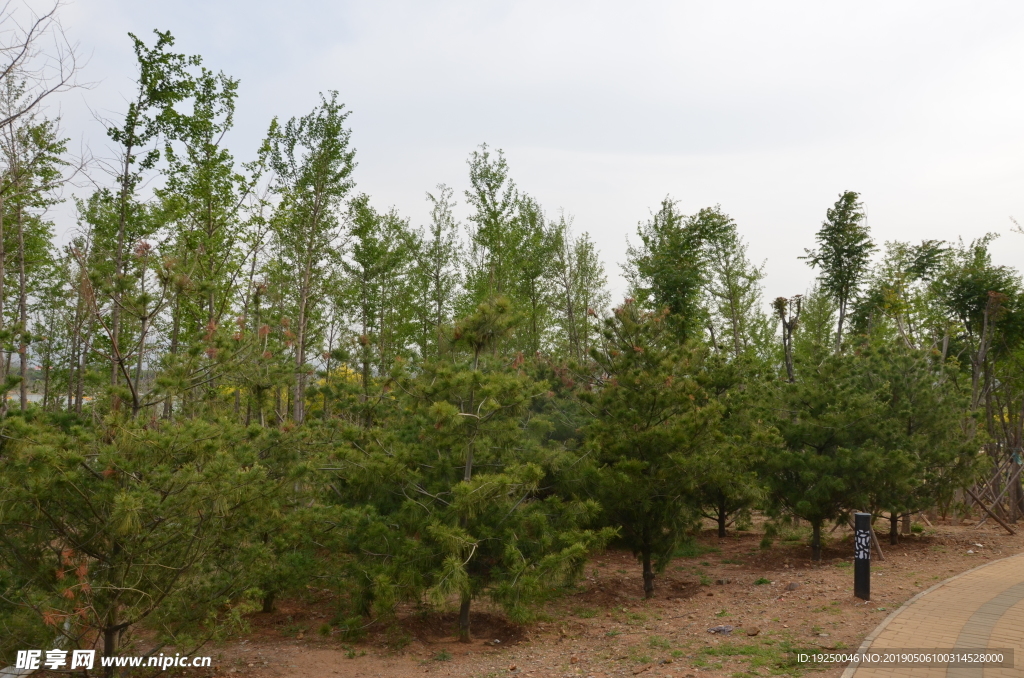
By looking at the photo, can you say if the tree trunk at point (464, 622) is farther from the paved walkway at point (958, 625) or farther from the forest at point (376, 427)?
the paved walkway at point (958, 625)

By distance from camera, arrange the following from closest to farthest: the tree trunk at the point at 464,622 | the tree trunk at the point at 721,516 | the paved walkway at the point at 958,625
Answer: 1. the paved walkway at the point at 958,625
2. the tree trunk at the point at 464,622
3. the tree trunk at the point at 721,516

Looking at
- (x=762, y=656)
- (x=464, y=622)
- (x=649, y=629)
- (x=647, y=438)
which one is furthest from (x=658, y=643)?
(x=647, y=438)

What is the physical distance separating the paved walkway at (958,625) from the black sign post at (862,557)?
22.8 inches

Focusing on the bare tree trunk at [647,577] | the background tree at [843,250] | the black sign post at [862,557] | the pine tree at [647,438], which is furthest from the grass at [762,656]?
the background tree at [843,250]

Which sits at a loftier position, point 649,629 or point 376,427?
point 376,427

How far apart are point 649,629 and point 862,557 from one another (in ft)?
10.9

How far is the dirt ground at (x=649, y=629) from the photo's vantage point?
8367mm

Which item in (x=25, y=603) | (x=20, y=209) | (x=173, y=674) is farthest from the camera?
(x=20, y=209)

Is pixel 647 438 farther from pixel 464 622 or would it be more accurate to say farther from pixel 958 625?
pixel 958 625

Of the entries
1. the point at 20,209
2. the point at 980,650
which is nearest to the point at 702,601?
the point at 980,650

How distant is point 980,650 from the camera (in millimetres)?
7367

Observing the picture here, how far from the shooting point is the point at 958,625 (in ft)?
27.7

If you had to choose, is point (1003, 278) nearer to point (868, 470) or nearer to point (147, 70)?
point (868, 470)

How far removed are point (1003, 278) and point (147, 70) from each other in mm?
22726
